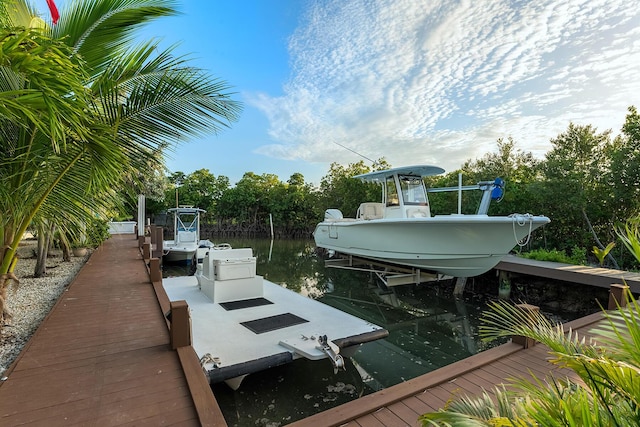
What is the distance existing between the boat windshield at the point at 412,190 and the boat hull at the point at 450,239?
105cm

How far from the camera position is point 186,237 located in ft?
42.7

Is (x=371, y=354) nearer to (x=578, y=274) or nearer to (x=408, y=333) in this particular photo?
(x=408, y=333)

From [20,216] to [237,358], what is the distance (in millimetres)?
2363

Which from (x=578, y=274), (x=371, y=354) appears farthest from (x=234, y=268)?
Result: (x=578, y=274)

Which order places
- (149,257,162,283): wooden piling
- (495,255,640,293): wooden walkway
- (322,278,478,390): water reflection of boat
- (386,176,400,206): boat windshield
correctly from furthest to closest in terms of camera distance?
(386,176,400,206): boat windshield < (495,255,640,293): wooden walkway < (149,257,162,283): wooden piling < (322,278,478,390): water reflection of boat

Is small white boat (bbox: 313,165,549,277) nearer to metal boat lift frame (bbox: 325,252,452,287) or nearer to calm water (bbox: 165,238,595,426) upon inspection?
metal boat lift frame (bbox: 325,252,452,287)

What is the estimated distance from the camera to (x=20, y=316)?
3.81 metres

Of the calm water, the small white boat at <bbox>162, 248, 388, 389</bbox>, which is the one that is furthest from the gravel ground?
the calm water

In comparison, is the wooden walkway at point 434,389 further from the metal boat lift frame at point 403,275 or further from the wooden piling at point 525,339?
the metal boat lift frame at point 403,275

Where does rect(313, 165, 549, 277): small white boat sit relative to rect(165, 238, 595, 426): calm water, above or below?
above

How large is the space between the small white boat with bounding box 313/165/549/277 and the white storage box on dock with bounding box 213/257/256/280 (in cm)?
368

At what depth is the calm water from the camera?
339cm

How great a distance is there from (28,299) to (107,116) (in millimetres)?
3738

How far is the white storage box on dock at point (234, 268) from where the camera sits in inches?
204
